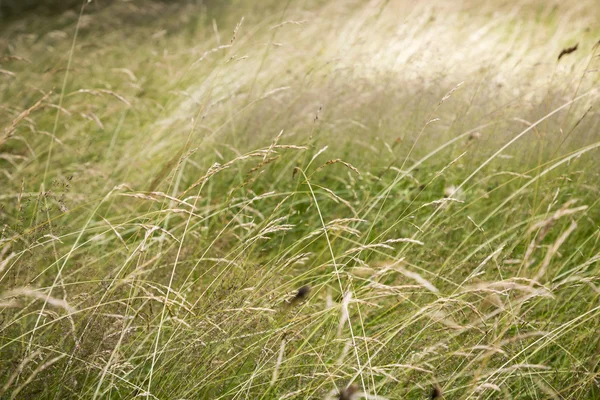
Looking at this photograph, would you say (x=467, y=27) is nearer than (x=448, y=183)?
No

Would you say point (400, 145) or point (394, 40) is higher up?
point (394, 40)

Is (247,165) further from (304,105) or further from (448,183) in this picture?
(448,183)

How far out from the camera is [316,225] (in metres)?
2.47

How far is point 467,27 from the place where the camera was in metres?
4.42

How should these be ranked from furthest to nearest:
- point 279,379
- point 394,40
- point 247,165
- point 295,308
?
point 394,40, point 247,165, point 295,308, point 279,379

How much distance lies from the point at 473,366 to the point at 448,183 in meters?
1.22

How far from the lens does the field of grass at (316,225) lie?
1.45 metres

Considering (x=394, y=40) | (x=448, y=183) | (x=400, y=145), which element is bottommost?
(x=448, y=183)

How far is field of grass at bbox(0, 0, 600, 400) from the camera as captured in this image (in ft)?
4.75

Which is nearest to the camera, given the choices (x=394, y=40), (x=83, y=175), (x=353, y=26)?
(x=83, y=175)

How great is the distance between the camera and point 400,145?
2605mm

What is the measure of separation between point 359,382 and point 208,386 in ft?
1.31

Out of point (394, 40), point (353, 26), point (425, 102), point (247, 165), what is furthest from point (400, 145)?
point (353, 26)

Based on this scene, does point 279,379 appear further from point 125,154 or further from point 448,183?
point 125,154
